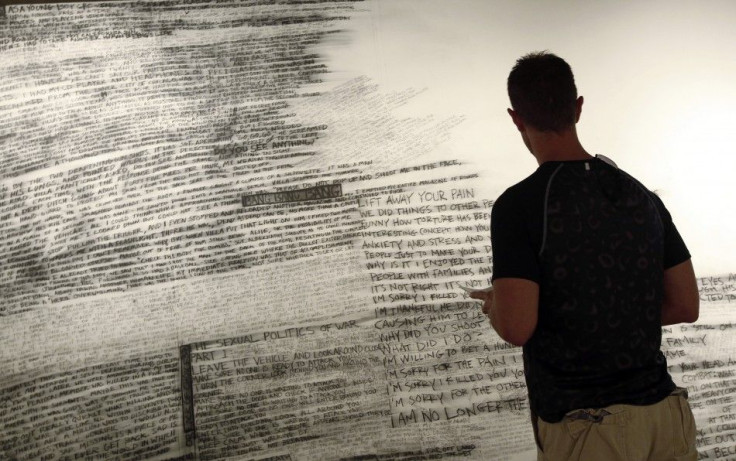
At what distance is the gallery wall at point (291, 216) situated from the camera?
2086 mm

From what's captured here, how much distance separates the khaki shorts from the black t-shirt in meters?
0.02

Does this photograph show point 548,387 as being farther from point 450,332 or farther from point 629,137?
point 629,137

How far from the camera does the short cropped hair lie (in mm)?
1175

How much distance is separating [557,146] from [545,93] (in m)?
0.10

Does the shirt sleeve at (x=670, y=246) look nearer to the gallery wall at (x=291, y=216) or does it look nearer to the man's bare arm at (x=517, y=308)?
the man's bare arm at (x=517, y=308)

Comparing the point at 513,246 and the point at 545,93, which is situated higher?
the point at 545,93

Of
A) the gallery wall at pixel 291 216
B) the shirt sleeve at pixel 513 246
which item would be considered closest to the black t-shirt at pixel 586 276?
the shirt sleeve at pixel 513 246

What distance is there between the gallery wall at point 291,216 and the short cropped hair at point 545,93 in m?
1.07

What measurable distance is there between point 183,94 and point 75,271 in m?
0.67

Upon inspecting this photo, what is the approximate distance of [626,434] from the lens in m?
1.08

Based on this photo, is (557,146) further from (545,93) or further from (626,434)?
(626,434)

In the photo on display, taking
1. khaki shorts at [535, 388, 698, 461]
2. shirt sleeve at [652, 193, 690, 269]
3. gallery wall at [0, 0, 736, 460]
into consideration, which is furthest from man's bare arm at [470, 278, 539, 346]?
gallery wall at [0, 0, 736, 460]

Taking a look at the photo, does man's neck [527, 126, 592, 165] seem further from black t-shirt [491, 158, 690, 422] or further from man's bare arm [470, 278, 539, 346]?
man's bare arm [470, 278, 539, 346]

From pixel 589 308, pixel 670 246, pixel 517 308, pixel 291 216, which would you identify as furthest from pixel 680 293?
pixel 291 216
